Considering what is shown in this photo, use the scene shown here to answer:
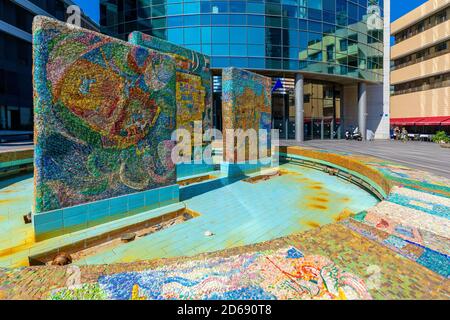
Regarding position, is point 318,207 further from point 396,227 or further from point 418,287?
point 418,287

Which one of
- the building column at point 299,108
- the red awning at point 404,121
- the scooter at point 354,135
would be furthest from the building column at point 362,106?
the red awning at point 404,121

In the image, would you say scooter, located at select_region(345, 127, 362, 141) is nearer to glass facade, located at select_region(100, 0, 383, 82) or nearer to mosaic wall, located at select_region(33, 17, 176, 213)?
glass facade, located at select_region(100, 0, 383, 82)

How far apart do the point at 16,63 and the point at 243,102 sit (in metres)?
32.9

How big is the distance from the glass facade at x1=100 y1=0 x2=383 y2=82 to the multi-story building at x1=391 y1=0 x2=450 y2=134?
40.9ft

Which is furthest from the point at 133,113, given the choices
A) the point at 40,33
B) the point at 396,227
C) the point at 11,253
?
the point at 396,227

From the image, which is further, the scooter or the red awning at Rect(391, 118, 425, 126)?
the red awning at Rect(391, 118, 425, 126)

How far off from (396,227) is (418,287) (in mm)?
1385

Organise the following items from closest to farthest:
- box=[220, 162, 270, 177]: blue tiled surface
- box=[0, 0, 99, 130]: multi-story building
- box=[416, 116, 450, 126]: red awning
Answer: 1. box=[220, 162, 270, 177]: blue tiled surface
2. box=[0, 0, 99, 130]: multi-story building
3. box=[416, 116, 450, 126]: red awning

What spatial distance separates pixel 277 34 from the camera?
24.4 metres

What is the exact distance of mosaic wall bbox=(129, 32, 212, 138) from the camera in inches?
407

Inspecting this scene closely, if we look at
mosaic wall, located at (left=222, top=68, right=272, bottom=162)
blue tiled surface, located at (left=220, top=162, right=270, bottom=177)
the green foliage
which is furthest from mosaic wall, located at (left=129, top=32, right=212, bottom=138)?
the green foliage

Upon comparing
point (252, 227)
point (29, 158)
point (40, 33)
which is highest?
point (40, 33)

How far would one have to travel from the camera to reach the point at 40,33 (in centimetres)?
450

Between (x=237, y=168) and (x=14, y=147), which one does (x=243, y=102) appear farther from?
(x=14, y=147)
